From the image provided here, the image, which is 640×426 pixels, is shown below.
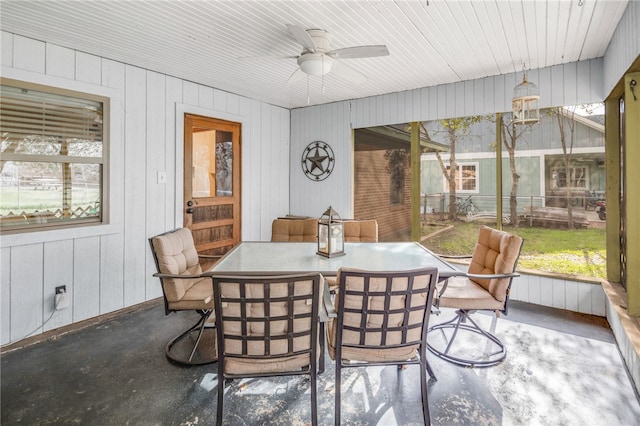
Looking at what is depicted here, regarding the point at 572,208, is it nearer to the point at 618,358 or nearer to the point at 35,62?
the point at 618,358

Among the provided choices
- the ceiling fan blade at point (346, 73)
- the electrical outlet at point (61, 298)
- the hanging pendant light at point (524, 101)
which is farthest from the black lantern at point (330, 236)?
the electrical outlet at point (61, 298)

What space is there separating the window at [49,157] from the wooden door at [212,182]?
38.8 inches

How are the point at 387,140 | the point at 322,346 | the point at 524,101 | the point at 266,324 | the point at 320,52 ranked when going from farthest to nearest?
the point at 387,140 → the point at 524,101 → the point at 320,52 → the point at 322,346 → the point at 266,324

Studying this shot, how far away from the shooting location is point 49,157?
2990 millimetres

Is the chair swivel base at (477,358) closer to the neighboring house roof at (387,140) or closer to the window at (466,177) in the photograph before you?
the window at (466,177)

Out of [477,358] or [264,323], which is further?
[477,358]

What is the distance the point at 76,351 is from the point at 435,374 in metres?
2.83

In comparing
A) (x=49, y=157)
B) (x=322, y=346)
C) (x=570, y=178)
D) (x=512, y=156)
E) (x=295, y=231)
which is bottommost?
(x=322, y=346)

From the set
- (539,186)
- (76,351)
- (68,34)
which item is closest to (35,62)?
(68,34)

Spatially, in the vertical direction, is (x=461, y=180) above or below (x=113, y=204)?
above

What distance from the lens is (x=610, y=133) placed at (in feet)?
10.8

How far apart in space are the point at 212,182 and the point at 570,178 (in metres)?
4.23

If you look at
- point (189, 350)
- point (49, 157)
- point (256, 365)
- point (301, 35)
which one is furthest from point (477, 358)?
point (49, 157)

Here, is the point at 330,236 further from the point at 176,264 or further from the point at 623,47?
the point at 623,47
